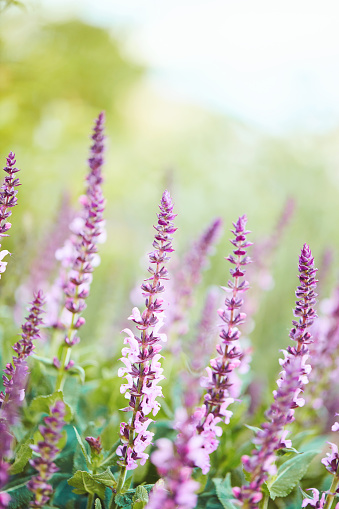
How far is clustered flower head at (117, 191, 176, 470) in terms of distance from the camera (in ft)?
4.21

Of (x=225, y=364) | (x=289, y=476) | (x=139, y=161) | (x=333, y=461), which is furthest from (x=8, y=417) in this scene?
(x=139, y=161)

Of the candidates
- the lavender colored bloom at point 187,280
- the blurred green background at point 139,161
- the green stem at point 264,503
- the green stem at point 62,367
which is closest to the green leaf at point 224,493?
the green stem at point 264,503

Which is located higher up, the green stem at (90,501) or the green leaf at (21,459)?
the green leaf at (21,459)

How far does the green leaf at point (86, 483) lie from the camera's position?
1.38 metres

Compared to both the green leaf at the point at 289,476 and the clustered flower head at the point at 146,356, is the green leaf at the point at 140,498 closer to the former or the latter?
the clustered flower head at the point at 146,356

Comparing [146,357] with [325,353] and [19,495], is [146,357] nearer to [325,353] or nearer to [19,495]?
[19,495]

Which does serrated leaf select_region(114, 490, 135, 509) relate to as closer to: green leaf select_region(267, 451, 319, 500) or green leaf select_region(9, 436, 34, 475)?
green leaf select_region(9, 436, 34, 475)

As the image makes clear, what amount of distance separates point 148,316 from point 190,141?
25.5 feet

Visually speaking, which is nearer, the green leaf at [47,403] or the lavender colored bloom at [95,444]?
the lavender colored bloom at [95,444]

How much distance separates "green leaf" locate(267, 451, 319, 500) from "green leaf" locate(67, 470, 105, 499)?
53cm

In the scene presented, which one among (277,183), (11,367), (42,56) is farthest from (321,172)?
(11,367)

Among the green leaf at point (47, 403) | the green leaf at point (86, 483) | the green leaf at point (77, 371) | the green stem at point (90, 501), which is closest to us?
the green leaf at point (86, 483)

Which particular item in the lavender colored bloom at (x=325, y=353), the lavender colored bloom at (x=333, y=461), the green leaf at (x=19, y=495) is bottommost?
the green leaf at (x=19, y=495)

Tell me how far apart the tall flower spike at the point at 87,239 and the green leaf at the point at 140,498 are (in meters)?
0.54
